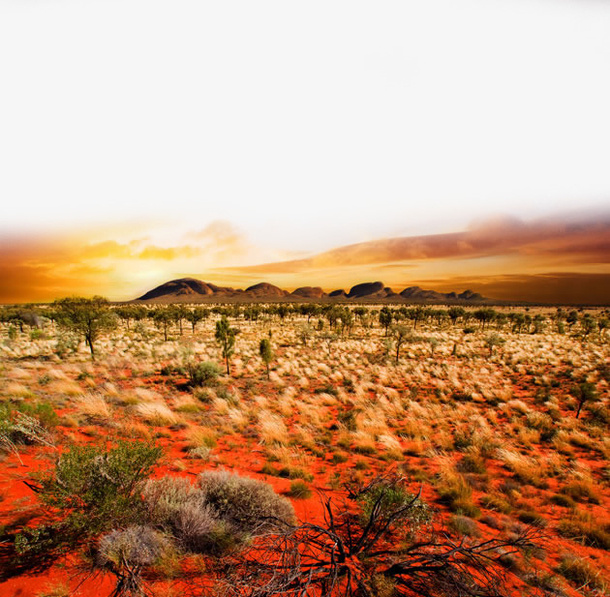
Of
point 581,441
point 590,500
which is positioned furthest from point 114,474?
point 581,441

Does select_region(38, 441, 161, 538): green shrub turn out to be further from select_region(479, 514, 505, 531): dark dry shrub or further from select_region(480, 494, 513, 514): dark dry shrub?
select_region(480, 494, 513, 514): dark dry shrub

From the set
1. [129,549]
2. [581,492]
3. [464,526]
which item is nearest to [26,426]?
[129,549]

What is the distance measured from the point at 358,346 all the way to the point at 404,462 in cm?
2280

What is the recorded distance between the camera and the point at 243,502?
571 cm

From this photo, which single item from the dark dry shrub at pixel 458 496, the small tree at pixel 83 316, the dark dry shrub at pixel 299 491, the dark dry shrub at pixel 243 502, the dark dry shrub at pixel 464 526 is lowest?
the dark dry shrub at pixel 458 496

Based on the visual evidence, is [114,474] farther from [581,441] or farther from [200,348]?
[200,348]

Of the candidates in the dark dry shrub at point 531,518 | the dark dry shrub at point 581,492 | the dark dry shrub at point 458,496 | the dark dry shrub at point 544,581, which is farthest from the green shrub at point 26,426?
the dark dry shrub at point 581,492

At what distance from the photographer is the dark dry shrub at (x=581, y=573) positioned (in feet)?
16.0

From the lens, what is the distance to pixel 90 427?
31.4ft

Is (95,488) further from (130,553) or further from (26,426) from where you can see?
(26,426)

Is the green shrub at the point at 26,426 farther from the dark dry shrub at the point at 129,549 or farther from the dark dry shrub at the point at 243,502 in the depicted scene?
the dark dry shrub at the point at 243,502

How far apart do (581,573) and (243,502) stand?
6413mm

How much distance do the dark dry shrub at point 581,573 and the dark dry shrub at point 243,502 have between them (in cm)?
515

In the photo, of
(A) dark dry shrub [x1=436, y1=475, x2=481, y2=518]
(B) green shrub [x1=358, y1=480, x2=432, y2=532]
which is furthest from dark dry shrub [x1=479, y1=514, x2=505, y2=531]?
(B) green shrub [x1=358, y1=480, x2=432, y2=532]
